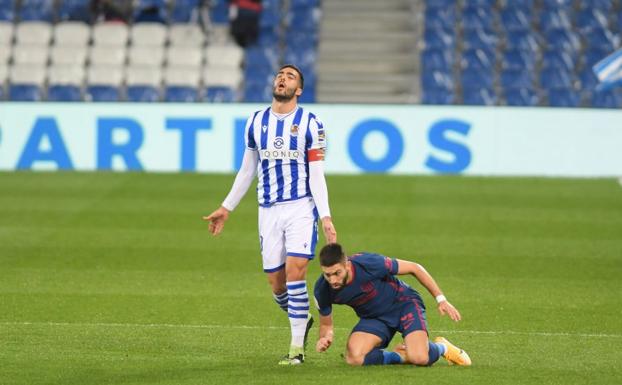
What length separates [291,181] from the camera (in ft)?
30.1

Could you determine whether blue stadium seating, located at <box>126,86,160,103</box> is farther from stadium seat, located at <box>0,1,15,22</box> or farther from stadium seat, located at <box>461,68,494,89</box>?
stadium seat, located at <box>461,68,494,89</box>

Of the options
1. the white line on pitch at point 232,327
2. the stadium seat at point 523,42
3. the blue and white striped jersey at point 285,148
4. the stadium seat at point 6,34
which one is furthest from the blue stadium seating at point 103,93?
the blue and white striped jersey at point 285,148

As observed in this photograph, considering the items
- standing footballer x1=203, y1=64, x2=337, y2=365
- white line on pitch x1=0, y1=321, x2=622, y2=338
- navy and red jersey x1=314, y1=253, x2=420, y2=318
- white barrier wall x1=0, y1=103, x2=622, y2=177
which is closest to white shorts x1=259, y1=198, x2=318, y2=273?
standing footballer x1=203, y1=64, x2=337, y2=365

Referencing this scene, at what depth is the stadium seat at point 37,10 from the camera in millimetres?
23658

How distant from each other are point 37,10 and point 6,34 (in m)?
0.88

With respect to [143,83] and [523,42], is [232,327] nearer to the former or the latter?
[143,83]

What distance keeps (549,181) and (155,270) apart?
8465 mm

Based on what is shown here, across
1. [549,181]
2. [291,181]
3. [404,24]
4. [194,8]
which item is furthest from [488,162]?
[291,181]

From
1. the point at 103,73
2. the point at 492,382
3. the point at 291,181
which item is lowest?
the point at 492,382

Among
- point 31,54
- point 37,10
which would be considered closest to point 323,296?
point 31,54

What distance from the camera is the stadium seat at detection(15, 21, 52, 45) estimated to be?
23094mm

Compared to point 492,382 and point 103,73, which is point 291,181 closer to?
point 492,382

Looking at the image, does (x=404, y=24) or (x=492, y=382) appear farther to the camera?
(x=404, y=24)

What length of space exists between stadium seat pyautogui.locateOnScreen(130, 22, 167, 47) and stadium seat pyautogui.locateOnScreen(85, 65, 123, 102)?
75 cm
